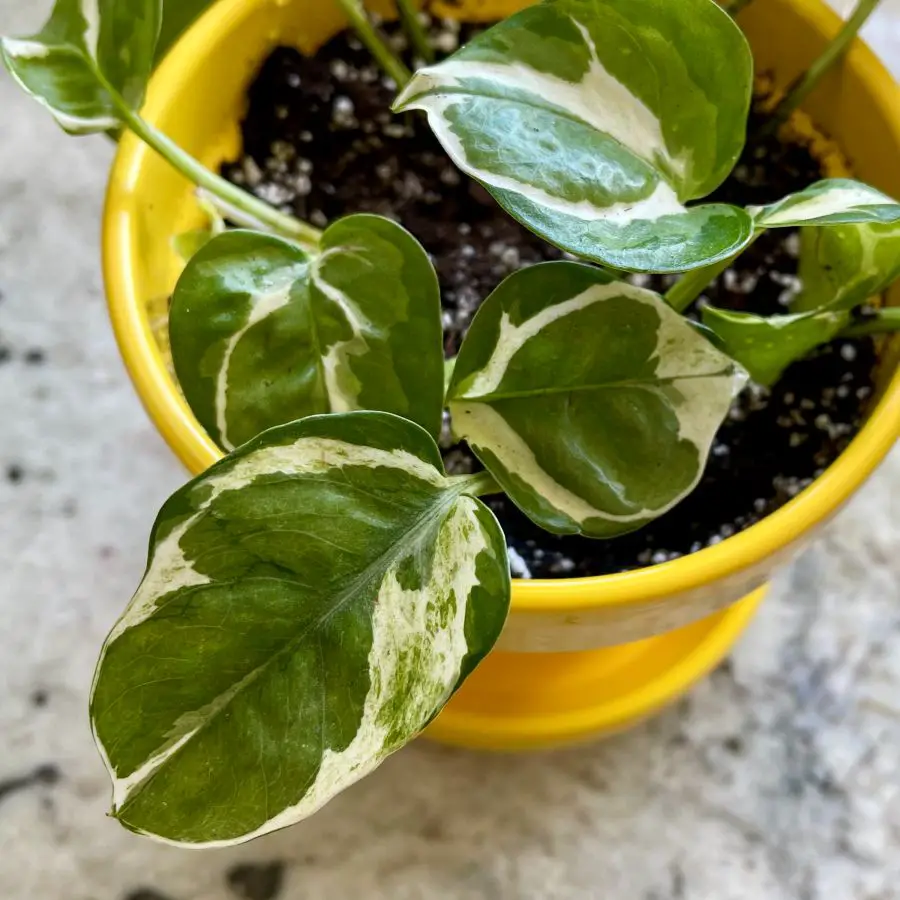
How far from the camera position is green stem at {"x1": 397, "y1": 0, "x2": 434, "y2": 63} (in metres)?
A: 0.55

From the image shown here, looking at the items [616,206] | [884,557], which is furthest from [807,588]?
[616,206]

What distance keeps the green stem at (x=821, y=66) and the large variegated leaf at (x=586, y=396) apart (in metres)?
0.22

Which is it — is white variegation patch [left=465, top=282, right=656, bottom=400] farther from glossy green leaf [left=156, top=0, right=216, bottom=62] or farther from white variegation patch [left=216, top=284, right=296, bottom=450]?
glossy green leaf [left=156, top=0, right=216, bottom=62]

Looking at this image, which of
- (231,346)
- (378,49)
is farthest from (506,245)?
(231,346)

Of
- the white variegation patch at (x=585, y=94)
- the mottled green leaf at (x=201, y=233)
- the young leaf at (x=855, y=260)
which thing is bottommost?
the mottled green leaf at (x=201, y=233)

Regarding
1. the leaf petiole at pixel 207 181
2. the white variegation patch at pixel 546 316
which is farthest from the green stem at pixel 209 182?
the white variegation patch at pixel 546 316

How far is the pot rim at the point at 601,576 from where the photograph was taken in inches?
15.9

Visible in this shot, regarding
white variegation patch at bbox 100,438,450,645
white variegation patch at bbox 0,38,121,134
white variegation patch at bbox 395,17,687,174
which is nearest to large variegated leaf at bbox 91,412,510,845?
white variegation patch at bbox 100,438,450,645

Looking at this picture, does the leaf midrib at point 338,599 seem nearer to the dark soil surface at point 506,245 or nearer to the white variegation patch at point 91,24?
the dark soil surface at point 506,245

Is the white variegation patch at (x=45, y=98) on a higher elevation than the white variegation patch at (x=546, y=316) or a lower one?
lower

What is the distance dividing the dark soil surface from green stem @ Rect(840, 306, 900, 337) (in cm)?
6

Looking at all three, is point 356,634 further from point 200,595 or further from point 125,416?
point 125,416

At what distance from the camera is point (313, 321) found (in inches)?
15.9

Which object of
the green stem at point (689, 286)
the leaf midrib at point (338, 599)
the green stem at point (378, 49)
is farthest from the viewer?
the green stem at point (378, 49)
